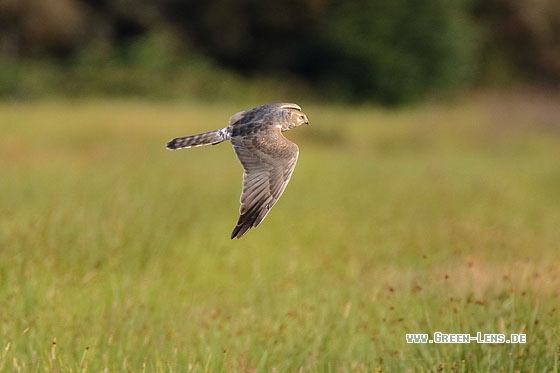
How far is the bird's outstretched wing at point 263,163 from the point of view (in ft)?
14.9

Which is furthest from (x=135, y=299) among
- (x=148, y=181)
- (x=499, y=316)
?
(x=148, y=181)

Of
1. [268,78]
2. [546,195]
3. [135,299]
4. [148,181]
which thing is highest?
[135,299]

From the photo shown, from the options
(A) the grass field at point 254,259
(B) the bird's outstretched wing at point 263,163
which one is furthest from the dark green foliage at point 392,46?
(B) the bird's outstretched wing at point 263,163

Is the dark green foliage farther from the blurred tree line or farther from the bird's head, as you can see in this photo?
the bird's head

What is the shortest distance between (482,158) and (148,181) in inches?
454

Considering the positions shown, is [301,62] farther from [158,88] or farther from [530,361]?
[530,361]

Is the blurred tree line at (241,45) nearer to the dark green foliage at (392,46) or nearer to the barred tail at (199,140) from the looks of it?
the dark green foliage at (392,46)

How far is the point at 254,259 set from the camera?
10016mm

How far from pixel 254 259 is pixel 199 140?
208 inches

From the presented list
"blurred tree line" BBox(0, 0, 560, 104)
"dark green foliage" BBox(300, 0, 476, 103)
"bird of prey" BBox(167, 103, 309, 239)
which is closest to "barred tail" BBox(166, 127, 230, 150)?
"bird of prey" BBox(167, 103, 309, 239)

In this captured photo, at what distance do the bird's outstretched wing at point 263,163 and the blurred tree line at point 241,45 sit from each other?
26514mm

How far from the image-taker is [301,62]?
119 ft

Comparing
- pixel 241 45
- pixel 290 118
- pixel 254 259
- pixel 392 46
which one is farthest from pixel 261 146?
pixel 241 45

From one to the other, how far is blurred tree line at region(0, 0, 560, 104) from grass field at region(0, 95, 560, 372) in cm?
1264
